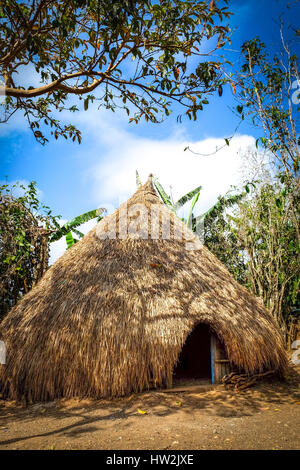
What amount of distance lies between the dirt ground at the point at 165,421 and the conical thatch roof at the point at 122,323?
324mm

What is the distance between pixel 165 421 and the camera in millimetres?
4164

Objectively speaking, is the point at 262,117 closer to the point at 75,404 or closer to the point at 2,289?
the point at 75,404

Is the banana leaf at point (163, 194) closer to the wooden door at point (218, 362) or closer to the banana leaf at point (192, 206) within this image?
the banana leaf at point (192, 206)

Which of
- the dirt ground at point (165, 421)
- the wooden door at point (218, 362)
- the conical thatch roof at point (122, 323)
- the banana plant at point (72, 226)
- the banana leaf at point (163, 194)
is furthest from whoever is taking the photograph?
the banana leaf at point (163, 194)

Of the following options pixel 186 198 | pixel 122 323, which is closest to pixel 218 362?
pixel 122 323

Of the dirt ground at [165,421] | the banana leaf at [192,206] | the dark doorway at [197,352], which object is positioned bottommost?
the dirt ground at [165,421]

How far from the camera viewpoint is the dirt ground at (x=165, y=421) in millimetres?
3416

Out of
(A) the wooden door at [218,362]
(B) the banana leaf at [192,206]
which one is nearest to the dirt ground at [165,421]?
(A) the wooden door at [218,362]

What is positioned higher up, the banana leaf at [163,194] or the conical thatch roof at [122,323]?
the banana leaf at [163,194]

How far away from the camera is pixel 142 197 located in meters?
8.46

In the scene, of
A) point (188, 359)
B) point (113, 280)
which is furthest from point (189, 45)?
point (188, 359)

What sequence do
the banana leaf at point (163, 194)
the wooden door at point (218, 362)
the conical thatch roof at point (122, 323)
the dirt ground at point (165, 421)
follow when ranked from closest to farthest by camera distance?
the dirt ground at point (165, 421), the conical thatch roof at point (122, 323), the wooden door at point (218, 362), the banana leaf at point (163, 194)

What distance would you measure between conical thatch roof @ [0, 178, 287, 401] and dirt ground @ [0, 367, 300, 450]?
324 millimetres
